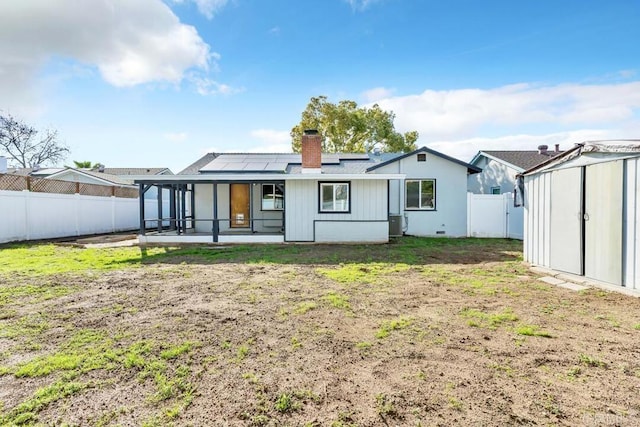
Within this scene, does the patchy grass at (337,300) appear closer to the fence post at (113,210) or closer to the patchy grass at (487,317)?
the patchy grass at (487,317)

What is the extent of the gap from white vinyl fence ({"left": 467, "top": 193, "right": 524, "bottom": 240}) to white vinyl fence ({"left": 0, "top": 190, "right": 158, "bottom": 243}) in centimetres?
1738

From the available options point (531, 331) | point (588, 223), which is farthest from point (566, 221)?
point (531, 331)

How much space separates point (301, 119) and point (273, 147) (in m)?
4.34

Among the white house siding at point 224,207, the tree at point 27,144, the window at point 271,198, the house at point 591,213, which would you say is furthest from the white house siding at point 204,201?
the tree at point 27,144

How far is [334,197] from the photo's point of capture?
12273mm

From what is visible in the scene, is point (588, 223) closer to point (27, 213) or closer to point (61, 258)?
point (61, 258)

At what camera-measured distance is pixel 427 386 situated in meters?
2.67

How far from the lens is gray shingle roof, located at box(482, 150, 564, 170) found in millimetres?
16359

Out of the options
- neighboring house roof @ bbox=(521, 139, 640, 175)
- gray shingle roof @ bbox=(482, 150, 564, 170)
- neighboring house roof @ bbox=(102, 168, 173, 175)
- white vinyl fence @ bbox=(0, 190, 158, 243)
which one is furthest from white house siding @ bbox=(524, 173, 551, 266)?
neighboring house roof @ bbox=(102, 168, 173, 175)

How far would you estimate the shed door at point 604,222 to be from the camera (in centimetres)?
540

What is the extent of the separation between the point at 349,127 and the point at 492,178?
14074mm

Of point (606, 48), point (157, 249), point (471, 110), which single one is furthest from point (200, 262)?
point (471, 110)

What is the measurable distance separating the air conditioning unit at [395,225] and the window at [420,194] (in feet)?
3.18

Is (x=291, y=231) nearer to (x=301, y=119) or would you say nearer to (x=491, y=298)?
(x=491, y=298)
